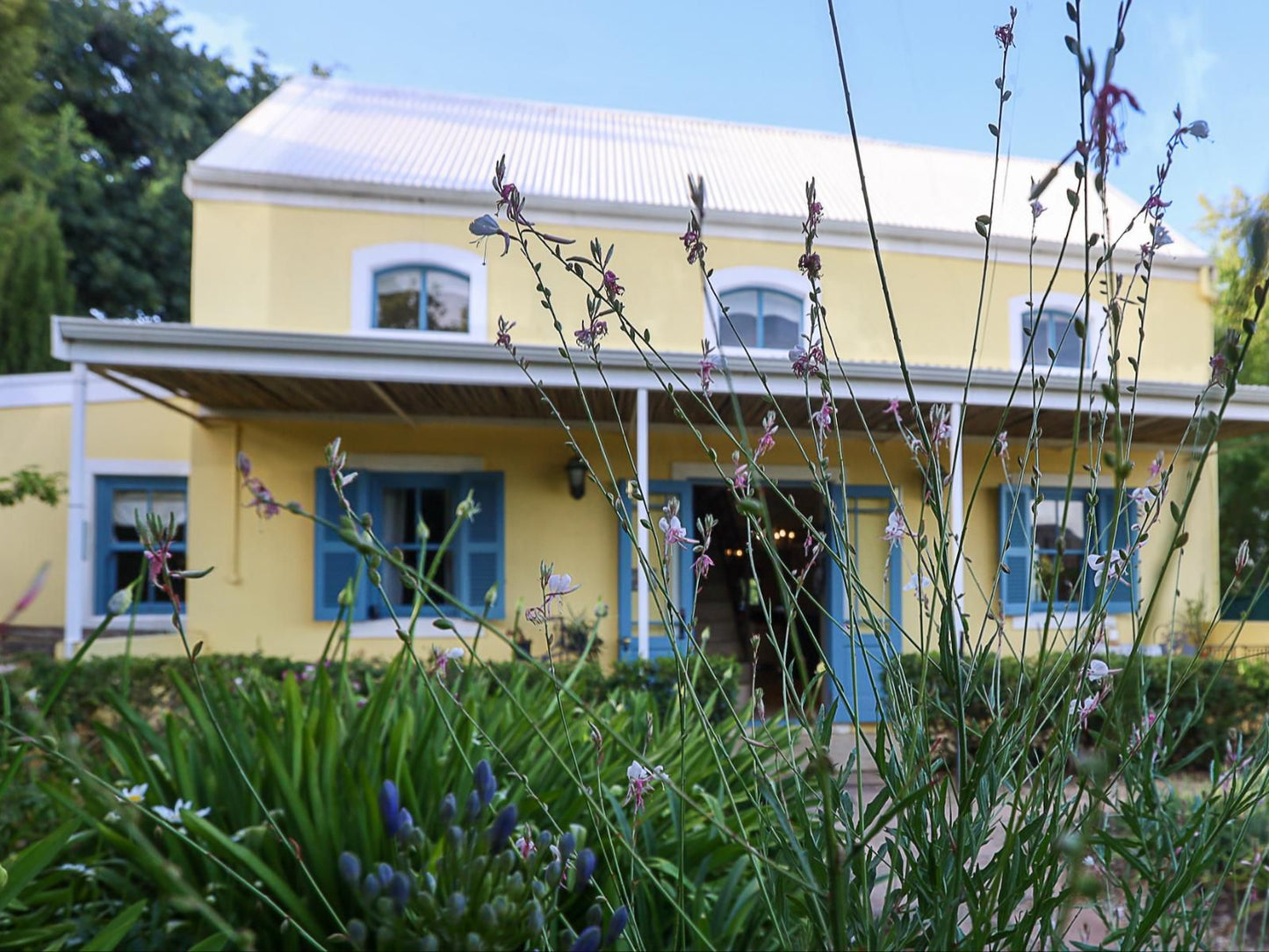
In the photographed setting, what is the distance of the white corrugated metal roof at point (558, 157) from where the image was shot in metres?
7.68

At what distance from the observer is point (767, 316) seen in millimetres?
8227

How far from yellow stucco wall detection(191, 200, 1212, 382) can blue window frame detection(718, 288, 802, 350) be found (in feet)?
1.03

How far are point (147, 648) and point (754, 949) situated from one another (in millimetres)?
7340

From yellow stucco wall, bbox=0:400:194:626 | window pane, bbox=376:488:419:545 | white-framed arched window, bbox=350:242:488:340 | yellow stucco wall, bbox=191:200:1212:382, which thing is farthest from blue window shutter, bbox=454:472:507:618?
yellow stucco wall, bbox=0:400:194:626

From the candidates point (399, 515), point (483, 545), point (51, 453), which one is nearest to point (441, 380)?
point (483, 545)

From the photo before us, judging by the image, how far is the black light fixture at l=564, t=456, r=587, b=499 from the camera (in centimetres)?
720

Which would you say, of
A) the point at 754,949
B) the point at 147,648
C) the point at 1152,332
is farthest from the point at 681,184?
the point at 754,949

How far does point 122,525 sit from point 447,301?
4296 millimetres

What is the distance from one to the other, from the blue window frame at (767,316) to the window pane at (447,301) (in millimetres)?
2632

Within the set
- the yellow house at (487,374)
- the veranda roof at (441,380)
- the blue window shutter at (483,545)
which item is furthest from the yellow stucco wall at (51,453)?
the blue window shutter at (483,545)

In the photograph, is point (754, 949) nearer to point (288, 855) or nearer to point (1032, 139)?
point (288, 855)

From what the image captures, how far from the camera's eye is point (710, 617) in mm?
10852

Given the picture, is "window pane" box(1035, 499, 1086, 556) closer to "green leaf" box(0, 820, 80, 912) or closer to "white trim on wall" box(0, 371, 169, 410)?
"green leaf" box(0, 820, 80, 912)

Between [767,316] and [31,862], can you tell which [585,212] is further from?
[31,862]
